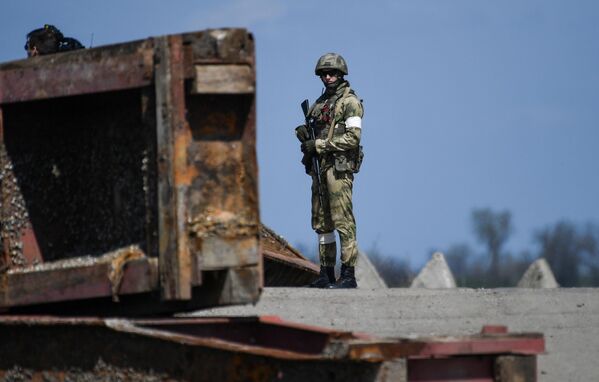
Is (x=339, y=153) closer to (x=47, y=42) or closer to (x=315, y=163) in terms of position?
(x=315, y=163)

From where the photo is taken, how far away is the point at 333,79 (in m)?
13.6

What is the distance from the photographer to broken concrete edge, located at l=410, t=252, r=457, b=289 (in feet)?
58.7

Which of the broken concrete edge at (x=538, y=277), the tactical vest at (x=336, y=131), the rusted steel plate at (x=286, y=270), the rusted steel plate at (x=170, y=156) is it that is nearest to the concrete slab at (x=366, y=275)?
the broken concrete edge at (x=538, y=277)

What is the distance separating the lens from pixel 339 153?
44.0 feet

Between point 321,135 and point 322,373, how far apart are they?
707cm

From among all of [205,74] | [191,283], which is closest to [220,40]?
[205,74]

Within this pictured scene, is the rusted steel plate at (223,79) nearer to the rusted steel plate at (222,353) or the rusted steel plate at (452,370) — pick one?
the rusted steel plate at (222,353)

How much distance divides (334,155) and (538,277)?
5.16 meters

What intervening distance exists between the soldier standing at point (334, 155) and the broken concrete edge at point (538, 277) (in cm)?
432

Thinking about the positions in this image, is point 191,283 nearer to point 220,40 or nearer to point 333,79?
point 220,40

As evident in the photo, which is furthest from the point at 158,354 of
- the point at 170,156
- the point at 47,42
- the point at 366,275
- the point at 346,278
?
the point at 366,275

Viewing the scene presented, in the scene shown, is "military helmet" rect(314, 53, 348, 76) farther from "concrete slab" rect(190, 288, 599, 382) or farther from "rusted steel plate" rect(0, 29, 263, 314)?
"rusted steel plate" rect(0, 29, 263, 314)

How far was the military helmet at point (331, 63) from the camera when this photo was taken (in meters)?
13.6

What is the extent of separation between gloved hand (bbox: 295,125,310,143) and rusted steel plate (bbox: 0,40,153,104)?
6159 millimetres
